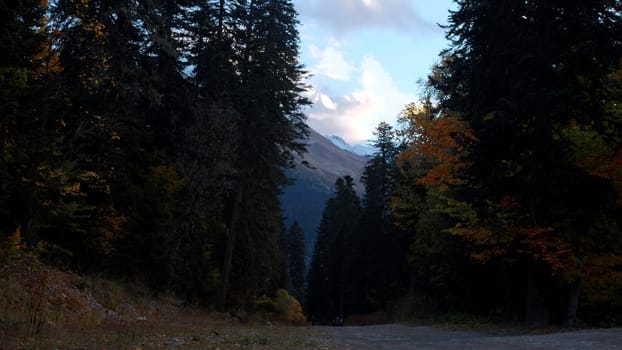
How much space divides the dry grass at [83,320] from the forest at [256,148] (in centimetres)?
141

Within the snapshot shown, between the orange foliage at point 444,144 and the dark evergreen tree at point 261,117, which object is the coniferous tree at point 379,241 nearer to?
the dark evergreen tree at point 261,117

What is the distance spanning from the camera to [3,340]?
28.5ft

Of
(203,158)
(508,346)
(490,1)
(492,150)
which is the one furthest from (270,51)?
(508,346)

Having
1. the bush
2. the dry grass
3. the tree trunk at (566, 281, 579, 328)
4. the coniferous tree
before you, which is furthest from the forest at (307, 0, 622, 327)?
the coniferous tree

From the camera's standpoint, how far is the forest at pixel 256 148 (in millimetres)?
16391

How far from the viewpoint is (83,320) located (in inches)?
538

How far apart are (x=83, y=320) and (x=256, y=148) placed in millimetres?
15584

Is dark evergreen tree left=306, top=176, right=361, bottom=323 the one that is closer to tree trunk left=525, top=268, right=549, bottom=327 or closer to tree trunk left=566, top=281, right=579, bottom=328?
tree trunk left=525, top=268, right=549, bottom=327

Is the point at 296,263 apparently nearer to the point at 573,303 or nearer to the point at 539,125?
the point at 573,303

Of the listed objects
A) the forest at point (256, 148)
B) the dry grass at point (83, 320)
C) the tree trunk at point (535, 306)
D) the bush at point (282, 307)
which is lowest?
the bush at point (282, 307)

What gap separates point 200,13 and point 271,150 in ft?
26.5

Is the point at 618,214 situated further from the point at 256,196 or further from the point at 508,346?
the point at 256,196

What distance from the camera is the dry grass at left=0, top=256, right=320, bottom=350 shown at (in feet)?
32.0

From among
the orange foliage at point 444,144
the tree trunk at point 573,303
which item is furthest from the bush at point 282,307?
the tree trunk at point 573,303
